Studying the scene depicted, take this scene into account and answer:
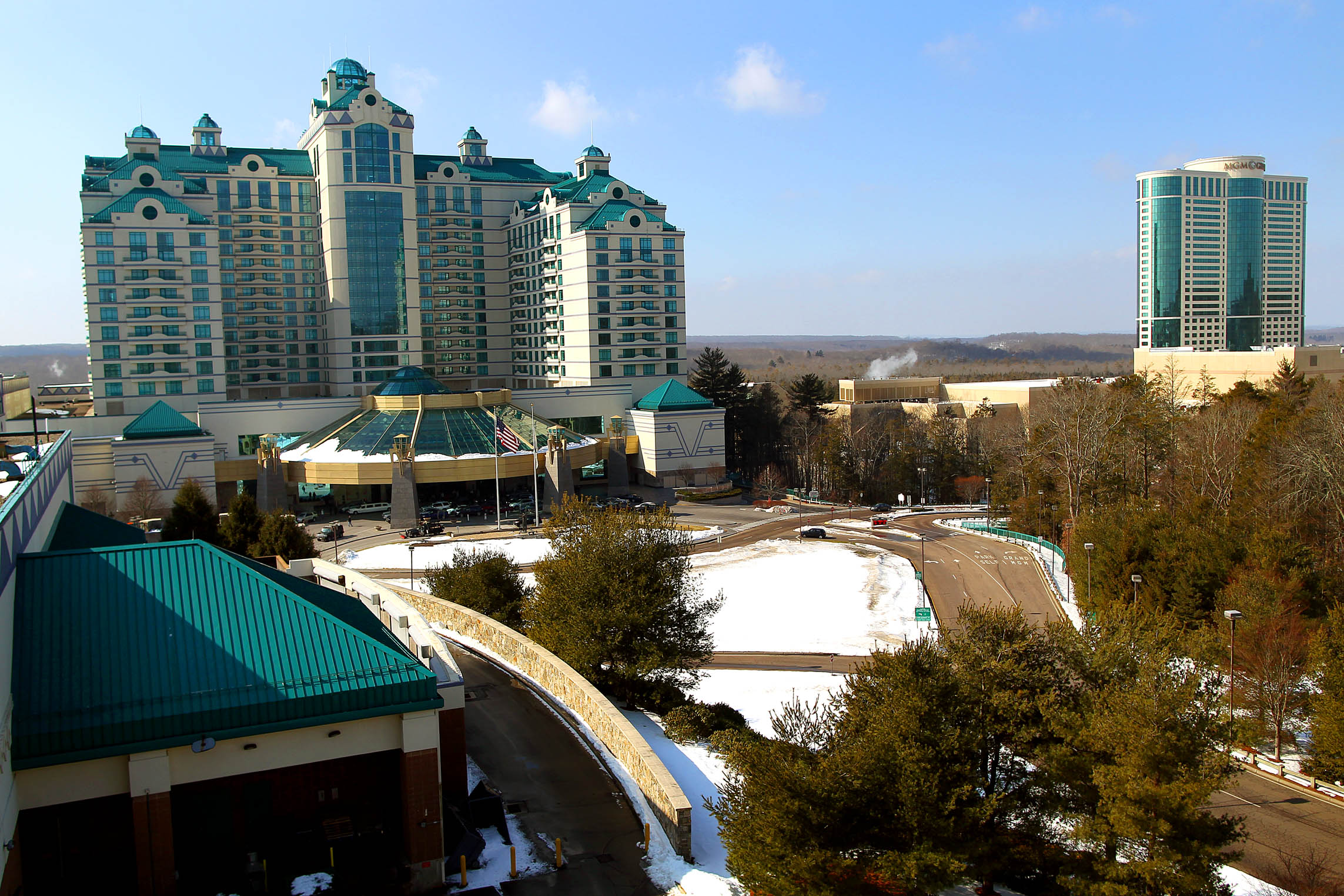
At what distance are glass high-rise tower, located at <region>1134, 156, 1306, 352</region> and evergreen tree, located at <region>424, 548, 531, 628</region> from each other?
522 ft

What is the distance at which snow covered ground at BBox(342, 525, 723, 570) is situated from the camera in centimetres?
6481

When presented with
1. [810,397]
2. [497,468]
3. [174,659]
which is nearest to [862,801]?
[174,659]

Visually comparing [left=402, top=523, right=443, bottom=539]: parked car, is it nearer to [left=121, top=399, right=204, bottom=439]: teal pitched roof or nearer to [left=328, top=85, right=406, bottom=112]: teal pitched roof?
[left=121, top=399, right=204, bottom=439]: teal pitched roof

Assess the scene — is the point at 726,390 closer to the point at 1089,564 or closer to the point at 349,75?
the point at 349,75

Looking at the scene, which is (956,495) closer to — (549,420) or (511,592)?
(549,420)

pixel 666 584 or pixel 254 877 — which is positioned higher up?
pixel 666 584

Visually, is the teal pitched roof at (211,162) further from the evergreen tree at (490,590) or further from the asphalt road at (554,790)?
the asphalt road at (554,790)

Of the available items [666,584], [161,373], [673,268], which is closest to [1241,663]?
[666,584]

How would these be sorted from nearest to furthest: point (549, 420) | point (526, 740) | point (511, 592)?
point (526, 740) < point (511, 592) < point (549, 420)

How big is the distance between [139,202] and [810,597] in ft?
233

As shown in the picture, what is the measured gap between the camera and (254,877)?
20.4 metres

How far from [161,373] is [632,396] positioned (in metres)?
43.2

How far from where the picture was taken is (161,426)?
262 ft

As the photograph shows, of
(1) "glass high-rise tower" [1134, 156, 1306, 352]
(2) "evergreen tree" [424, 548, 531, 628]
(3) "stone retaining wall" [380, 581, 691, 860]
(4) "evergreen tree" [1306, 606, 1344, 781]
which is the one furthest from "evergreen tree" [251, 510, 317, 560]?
(1) "glass high-rise tower" [1134, 156, 1306, 352]
